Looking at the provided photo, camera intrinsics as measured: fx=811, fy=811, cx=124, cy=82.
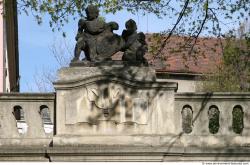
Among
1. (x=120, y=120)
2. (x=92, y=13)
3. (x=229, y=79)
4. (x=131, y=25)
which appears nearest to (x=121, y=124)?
(x=120, y=120)

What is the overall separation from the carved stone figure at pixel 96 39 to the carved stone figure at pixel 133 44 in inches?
5.1

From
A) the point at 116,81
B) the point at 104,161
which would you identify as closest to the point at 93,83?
the point at 116,81

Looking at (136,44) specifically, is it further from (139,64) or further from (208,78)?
(208,78)

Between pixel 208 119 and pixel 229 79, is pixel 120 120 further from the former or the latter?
pixel 229 79

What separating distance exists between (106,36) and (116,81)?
88cm

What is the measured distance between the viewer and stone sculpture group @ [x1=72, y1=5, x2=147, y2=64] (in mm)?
13914

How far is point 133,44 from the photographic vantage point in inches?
548

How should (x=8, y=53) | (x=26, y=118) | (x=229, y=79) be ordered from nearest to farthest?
(x=26, y=118) < (x=229, y=79) < (x=8, y=53)

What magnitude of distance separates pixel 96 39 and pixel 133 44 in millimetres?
645

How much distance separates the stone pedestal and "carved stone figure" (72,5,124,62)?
1.21 ft

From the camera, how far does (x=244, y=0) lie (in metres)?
17.1

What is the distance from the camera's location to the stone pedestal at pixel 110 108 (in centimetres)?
1359

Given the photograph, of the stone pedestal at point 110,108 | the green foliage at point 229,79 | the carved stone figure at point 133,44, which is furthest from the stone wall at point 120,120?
the green foliage at point 229,79

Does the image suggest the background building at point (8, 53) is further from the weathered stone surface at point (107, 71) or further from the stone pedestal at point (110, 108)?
the stone pedestal at point (110, 108)
